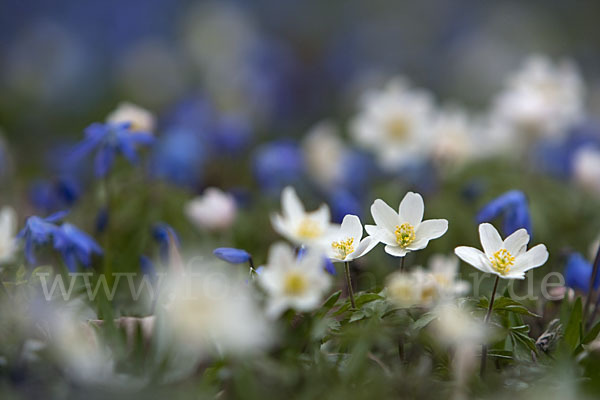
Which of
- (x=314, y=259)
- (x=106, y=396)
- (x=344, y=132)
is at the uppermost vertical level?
(x=344, y=132)

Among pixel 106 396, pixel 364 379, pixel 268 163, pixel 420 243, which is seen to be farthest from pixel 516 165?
pixel 106 396

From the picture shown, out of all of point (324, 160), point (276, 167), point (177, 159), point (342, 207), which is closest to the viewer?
point (342, 207)

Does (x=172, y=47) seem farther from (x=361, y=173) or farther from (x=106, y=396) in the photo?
(x=106, y=396)

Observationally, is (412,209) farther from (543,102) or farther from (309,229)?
(543,102)

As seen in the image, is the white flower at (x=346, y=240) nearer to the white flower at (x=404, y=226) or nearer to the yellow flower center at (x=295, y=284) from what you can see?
the white flower at (x=404, y=226)

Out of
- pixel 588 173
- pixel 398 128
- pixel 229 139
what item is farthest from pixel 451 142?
pixel 229 139

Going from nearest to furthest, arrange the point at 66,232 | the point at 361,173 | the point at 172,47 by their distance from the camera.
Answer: the point at 66,232 < the point at 361,173 < the point at 172,47
